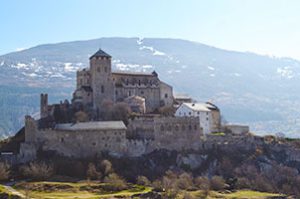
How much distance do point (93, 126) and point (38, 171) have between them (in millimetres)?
13023

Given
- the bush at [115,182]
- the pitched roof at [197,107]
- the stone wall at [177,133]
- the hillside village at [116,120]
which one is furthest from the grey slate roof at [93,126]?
the pitched roof at [197,107]

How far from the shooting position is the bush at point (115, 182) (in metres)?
101

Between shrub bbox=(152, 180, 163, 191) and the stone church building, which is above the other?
the stone church building

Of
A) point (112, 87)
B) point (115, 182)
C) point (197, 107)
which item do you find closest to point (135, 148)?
point (115, 182)

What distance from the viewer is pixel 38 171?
4043 inches

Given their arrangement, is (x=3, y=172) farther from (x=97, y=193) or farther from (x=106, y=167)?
(x=106, y=167)

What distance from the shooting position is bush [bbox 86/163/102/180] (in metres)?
105

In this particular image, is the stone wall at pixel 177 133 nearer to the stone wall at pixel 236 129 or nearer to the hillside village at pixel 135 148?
the hillside village at pixel 135 148

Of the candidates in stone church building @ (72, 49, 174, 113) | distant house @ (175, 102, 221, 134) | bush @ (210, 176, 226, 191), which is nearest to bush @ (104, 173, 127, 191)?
bush @ (210, 176, 226, 191)

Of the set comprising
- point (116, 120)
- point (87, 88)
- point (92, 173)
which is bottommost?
point (92, 173)

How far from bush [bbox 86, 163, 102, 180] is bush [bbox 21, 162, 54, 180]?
6.25 metres

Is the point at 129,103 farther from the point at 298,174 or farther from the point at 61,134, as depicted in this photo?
the point at 298,174

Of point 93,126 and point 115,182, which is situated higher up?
point 93,126

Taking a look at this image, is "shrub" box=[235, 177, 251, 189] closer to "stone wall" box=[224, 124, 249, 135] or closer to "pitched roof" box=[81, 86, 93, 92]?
"stone wall" box=[224, 124, 249, 135]
